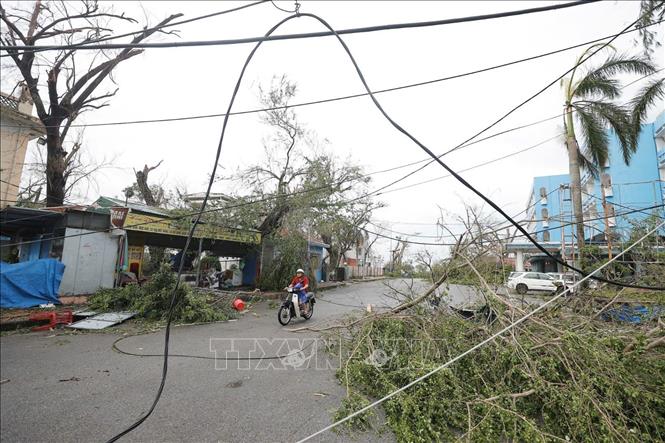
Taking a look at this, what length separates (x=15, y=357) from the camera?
5480 millimetres

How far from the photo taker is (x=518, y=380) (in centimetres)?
376

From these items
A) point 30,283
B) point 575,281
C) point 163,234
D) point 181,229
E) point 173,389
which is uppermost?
point 181,229

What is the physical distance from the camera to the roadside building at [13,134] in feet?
17.9

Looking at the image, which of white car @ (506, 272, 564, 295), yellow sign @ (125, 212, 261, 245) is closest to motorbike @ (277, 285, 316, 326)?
yellow sign @ (125, 212, 261, 245)

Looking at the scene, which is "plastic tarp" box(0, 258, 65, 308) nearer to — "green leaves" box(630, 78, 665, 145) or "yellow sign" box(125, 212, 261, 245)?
"yellow sign" box(125, 212, 261, 245)

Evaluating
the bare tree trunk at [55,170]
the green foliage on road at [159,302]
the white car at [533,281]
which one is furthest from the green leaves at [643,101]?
the bare tree trunk at [55,170]

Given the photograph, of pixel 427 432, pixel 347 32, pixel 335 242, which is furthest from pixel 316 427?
pixel 335 242

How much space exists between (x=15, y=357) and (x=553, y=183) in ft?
141

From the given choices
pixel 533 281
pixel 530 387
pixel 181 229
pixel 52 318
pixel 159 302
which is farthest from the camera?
pixel 533 281

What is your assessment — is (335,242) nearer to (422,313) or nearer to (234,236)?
(234,236)

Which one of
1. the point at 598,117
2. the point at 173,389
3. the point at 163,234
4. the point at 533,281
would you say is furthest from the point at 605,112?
the point at 163,234

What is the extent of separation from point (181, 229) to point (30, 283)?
5.32 meters

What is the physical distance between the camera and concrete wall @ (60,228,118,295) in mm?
10555

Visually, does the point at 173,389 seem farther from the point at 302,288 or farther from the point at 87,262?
the point at 87,262
